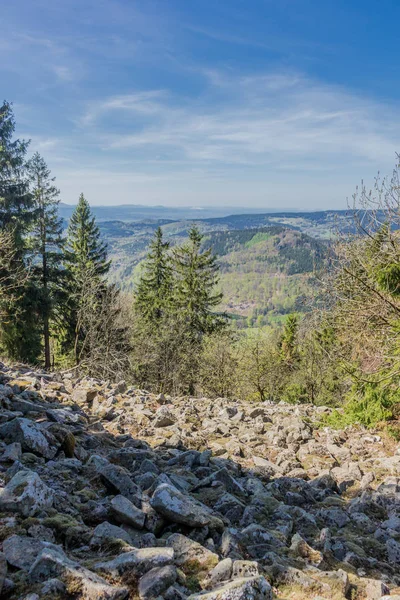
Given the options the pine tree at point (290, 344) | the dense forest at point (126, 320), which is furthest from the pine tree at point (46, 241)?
the pine tree at point (290, 344)

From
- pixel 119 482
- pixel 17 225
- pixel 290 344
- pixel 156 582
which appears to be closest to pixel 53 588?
pixel 156 582

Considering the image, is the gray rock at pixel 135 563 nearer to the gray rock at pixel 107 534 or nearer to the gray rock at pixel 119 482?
the gray rock at pixel 107 534

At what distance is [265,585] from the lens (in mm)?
2412

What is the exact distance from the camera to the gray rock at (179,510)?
3611 millimetres

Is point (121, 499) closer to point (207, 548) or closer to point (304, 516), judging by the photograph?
point (207, 548)

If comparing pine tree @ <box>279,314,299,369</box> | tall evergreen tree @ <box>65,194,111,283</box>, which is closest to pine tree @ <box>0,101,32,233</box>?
tall evergreen tree @ <box>65,194,111,283</box>

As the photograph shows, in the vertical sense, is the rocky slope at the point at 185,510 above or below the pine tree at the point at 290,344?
above

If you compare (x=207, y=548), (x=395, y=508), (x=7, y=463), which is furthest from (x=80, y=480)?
(x=395, y=508)

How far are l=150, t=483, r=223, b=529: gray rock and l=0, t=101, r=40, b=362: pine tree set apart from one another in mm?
19694

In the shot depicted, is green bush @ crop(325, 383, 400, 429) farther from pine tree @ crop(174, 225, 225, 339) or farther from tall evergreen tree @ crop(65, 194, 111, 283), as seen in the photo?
tall evergreen tree @ crop(65, 194, 111, 283)

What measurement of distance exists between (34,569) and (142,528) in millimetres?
1304

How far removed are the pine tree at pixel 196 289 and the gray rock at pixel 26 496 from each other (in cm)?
2411

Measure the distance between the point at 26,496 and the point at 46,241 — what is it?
23.3m

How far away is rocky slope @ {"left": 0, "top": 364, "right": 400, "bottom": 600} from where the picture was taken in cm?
258
